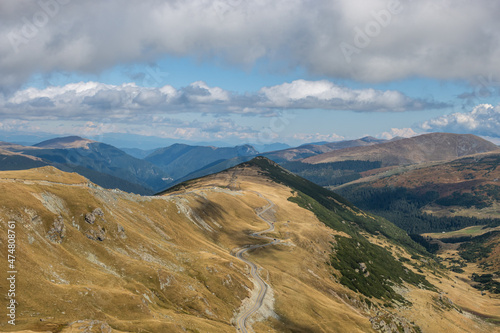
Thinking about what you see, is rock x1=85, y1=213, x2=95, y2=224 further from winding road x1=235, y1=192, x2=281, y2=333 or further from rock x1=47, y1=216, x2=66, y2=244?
winding road x1=235, y1=192, x2=281, y2=333

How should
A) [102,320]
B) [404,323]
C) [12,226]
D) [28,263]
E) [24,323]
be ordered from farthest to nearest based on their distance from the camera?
[404,323], [12,226], [28,263], [102,320], [24,323]

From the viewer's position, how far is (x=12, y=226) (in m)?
73.9

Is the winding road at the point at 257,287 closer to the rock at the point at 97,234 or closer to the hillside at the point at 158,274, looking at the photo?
the hillside at the point at 158,274

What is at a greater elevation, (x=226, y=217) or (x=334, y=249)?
(x=226, y=217)

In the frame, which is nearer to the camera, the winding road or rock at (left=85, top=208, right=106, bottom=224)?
the winding road

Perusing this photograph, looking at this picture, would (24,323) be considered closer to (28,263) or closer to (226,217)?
(28,263)

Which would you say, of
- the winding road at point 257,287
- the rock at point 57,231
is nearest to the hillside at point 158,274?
the rock at point 57,231

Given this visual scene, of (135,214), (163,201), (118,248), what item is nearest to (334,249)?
(163,201)

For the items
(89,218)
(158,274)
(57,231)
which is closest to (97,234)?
(89,218)

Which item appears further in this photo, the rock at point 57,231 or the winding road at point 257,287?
the winding road at point 257,287

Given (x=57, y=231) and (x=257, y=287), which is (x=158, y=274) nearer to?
(x=57, y=231)

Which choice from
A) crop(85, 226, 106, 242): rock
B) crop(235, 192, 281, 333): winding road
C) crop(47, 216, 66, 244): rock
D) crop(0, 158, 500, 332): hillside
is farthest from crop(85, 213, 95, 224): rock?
crop(235, 192, 281, 333): winding road

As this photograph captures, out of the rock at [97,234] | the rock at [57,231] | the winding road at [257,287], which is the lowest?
the winding road at [257,287]

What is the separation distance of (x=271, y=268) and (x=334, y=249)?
7428cm
